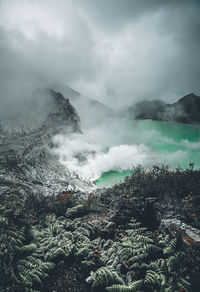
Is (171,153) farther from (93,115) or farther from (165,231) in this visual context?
(93,115)

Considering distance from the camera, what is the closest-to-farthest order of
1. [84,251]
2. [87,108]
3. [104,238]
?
[84,251] → [104,238] → [87,108]

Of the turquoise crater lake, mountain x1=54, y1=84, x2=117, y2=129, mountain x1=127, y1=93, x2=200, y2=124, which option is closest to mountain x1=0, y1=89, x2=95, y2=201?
the turquoise crater lake

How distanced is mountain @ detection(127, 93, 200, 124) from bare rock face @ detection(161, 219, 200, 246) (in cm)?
1568

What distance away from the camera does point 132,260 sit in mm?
4934

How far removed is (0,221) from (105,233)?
3.37 m

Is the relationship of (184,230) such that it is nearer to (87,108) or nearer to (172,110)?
(172,110)

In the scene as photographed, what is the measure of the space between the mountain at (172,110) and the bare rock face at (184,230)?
51.4 ft

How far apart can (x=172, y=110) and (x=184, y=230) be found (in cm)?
1769

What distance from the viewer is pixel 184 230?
5.44m

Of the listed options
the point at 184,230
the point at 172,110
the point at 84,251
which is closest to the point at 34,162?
the point at 84,251

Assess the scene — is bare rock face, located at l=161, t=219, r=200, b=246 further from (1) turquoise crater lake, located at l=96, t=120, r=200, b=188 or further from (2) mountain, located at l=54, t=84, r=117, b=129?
(2) mountain, located at l=54, t=84, r=117, b=129

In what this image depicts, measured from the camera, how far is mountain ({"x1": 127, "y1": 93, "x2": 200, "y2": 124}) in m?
18.8

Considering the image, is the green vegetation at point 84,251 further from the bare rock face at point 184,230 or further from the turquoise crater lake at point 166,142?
the turquoise crater lake at point 166,142

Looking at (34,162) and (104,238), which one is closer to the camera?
(104,238)
